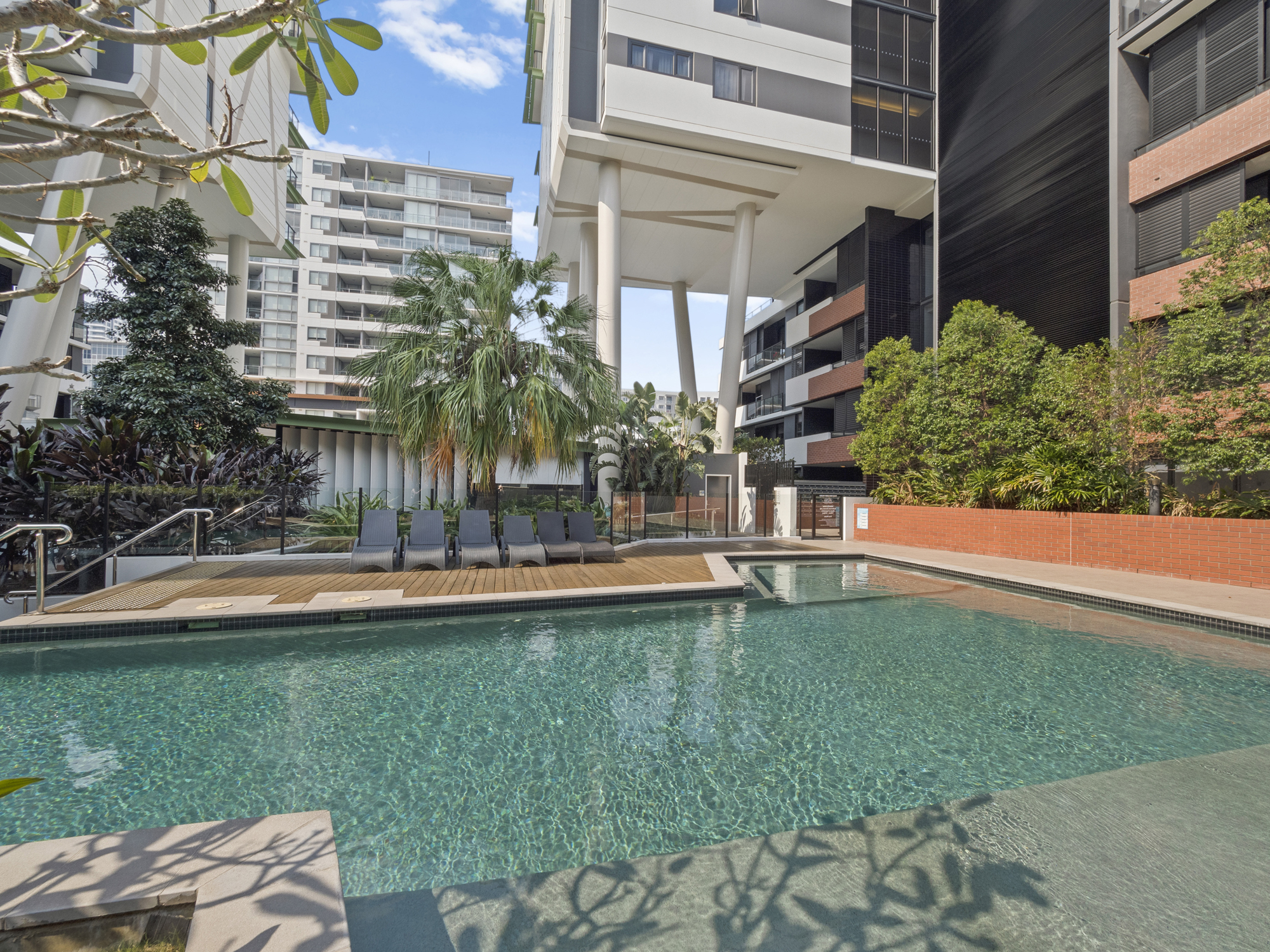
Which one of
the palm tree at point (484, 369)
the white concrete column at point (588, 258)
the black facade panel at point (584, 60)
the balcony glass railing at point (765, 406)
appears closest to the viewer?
the palm tree at point (484, 369)

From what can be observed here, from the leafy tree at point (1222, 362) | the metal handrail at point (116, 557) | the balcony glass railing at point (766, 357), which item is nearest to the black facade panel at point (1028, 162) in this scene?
the leafy tree at point (1222, 362)

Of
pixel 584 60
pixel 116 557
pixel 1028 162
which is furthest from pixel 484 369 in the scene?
pixel 1028 162

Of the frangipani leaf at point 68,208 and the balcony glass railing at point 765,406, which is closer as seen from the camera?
the frangipani leaf at point 68,208

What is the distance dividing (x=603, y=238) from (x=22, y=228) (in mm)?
21444

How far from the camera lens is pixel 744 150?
2064cm

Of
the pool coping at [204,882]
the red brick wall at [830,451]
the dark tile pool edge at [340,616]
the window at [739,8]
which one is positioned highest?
the window at [739,8]

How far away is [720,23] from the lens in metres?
20.4

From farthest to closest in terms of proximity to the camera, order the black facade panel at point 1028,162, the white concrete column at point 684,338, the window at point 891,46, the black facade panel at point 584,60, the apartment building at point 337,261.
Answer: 1. the apartment building at point 337,261
2. the white concrete column at point 684,338
3. the window at point 891,46
4. the black facade panel at point 584,60
5. the black facade panel at point 1028,162

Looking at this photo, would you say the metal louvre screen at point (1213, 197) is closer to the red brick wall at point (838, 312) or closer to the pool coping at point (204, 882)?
the red brick wall at point (838, 312)

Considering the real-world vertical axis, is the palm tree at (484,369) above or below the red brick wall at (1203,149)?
below

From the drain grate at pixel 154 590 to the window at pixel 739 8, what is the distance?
21.7 m

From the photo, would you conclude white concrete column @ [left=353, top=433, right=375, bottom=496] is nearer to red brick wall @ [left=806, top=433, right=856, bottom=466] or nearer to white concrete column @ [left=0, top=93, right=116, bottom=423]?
white concrete column @ [left=0, top=93, right=116, bottom=423]

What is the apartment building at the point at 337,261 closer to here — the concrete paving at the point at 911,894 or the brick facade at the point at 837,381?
the brick facade at the point at 837,381

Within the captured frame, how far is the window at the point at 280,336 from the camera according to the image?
159 ft
